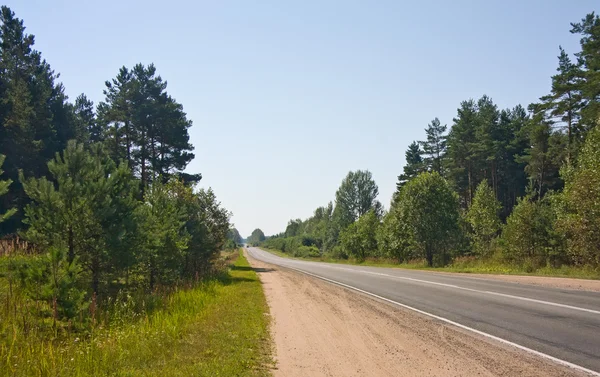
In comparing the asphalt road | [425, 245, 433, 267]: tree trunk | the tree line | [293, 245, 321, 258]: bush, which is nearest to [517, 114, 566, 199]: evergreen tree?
[425, 245, 433, 267]: tree trunk

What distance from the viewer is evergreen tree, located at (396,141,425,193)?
213 feet

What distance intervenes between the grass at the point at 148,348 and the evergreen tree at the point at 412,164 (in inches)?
2280

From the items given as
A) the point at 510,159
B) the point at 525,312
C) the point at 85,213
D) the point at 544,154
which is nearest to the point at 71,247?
the point at 85,213

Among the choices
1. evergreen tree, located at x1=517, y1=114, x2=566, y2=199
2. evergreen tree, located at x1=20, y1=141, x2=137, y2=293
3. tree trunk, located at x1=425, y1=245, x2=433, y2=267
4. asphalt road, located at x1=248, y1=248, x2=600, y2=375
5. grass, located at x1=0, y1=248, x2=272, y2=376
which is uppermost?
evergreen tree, located at x1=517, y1=114, x2=566, y2=199

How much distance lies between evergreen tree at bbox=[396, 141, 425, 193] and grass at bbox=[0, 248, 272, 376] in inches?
2280

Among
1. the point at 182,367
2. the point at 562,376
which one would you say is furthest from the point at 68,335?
the point at 562,376

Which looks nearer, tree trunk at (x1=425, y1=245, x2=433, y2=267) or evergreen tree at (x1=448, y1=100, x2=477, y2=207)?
tree trunk at (x1=425, y1=245, x2=433, y2=267)

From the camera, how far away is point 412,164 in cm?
6656

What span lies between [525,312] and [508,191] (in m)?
51.5

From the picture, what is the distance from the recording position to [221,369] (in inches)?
244

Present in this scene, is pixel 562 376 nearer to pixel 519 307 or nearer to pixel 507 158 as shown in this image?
pixel 519 307

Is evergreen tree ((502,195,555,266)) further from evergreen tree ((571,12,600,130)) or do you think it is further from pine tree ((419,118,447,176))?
pine tree ((419,118,447,176))

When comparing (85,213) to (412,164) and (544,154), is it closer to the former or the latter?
(544,154)

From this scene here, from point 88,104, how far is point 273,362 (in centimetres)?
6222
